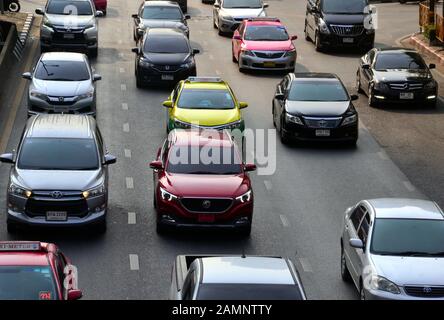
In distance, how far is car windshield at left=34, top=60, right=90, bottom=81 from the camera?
31.1m

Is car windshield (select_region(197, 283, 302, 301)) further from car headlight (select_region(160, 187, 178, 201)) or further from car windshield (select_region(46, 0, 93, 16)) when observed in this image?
car windshield (select_region(46, 0, 93, 16))

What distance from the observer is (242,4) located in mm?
47000

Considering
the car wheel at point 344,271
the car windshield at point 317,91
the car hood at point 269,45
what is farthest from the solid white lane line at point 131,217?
the car hood at point 269,45

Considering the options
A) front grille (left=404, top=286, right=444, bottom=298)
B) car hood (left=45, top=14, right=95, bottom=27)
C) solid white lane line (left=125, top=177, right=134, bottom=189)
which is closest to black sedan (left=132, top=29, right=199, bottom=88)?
car hood (left=45, top=14, right=95, bottom=27)

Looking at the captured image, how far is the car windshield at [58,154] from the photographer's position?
2197 cm

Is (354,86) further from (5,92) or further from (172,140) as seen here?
(172,140)

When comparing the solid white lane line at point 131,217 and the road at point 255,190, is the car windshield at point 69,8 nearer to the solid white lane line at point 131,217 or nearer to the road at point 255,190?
the road at point 255,190

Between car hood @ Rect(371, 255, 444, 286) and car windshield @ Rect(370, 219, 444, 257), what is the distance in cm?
25

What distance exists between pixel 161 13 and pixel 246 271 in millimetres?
29365

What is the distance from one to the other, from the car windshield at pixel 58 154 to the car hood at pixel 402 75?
1298cm

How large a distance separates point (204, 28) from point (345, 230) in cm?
2925

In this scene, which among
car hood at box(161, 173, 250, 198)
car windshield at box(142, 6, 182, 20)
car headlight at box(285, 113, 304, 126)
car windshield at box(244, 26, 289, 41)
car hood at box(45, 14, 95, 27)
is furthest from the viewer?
car windshield at box(142, 6, 182, 20)

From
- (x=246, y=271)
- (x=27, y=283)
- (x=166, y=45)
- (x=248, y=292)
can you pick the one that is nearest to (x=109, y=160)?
(x=27, y=283)

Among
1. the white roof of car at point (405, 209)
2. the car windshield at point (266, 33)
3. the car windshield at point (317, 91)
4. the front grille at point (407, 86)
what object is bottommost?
the car windshield at point (266, 33)
